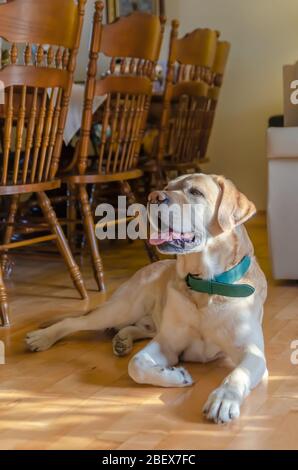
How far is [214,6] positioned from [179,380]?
3.66 m

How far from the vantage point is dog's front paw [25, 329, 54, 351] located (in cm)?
225

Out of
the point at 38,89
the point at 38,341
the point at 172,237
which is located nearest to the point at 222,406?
the point at 172,237

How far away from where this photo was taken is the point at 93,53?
2.86m

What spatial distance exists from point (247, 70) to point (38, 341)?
3.23 metres

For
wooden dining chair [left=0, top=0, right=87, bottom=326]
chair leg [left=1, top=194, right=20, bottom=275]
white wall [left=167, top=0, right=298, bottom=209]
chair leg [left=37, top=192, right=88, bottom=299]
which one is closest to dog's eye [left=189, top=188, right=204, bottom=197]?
wooden dining chair [left=0, top=0, right=87, bottom=326]

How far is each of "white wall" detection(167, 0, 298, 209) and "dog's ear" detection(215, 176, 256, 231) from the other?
3084 millimetres

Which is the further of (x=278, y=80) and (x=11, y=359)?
(x=278, y=80)

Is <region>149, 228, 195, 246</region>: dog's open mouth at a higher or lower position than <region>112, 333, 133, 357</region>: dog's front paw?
higher

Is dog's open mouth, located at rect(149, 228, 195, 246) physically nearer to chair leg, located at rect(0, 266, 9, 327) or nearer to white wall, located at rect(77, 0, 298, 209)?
chair leg, located at rect(0, 266, 9, 327)

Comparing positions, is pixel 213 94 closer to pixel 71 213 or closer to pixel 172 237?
pixel 71 213

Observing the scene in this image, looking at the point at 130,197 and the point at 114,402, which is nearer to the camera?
the point at 114,402

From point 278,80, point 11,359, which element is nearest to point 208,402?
point 11,359

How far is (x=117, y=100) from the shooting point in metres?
3.04

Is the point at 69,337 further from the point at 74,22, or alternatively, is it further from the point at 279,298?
the point at 74,22
